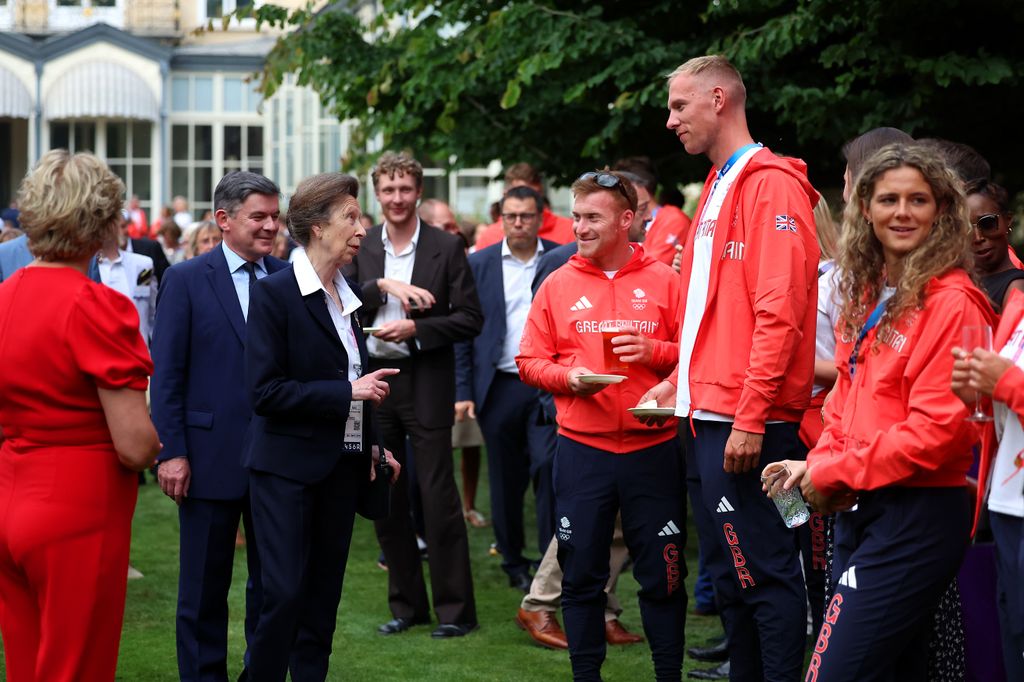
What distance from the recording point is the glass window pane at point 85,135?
131 feet

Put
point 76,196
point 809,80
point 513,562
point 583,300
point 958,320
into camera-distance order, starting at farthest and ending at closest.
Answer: point 809,80, point 513,562, point 583,300, point 76,196, point 958,320

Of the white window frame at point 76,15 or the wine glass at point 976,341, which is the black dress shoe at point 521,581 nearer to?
the wine glass at point 976,341

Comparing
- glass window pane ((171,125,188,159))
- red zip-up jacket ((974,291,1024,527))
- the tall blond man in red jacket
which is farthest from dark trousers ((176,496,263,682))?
glass window pane ((171,125,188,159))

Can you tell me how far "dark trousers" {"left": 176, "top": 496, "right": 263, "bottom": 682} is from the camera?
580cm

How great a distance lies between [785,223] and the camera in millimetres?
4922

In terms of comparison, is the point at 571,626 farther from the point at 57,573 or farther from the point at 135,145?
the point at 135,145

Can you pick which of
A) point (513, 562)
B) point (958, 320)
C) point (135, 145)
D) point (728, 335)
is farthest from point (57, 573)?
point (135, 145)

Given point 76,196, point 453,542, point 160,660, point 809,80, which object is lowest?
point 160,660

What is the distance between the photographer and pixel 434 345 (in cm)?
746

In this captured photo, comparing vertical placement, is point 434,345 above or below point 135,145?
below

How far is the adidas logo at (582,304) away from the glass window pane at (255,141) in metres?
35.4

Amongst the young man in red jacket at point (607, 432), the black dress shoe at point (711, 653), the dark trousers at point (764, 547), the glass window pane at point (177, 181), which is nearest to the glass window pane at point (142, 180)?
the glass window pane at point (177, 181)

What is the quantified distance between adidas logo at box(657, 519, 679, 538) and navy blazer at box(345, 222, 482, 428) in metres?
2.05

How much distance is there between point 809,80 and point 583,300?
16.4 ft
